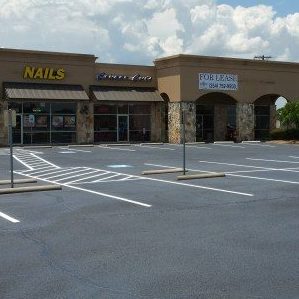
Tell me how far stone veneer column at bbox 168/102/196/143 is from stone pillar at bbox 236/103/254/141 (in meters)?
4.25

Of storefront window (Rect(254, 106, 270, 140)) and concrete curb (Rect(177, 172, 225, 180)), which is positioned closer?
concrete curb (Rect(177, 172, 225, 180))

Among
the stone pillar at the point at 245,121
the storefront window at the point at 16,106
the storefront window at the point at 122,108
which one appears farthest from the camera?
the stone pillar at the point at 245,121

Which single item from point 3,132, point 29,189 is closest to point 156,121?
point 3,132

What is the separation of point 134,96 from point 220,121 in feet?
27.1

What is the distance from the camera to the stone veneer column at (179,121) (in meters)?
38.5

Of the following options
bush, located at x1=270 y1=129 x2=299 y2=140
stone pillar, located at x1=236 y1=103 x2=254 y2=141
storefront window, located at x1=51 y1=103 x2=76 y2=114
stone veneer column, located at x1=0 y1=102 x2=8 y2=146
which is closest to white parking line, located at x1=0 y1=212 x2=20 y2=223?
stone veneer column, located at x1=0 y1=102 x2=8 y2=146

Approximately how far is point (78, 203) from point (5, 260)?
5260 mm

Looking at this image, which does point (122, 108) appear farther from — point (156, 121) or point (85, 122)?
point (85, 122)

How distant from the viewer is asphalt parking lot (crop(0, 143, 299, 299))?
636 cm

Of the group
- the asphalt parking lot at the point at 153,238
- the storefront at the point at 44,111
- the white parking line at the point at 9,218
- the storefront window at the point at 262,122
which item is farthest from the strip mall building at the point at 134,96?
the white parking line at the point at 9,218

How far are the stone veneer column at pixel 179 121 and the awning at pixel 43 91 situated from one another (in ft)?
21.4

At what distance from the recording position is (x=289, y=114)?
3900 cm

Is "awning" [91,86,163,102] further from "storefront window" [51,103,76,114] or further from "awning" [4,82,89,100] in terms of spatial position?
"storefront window" [51,103,76,114]

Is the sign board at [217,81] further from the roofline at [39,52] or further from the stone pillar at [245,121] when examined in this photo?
the roofline at [39,52]
